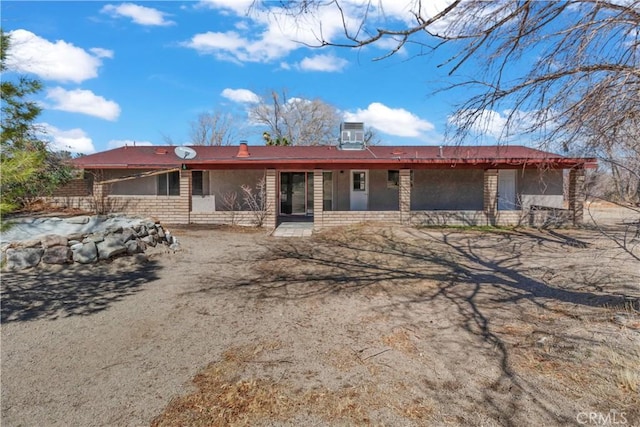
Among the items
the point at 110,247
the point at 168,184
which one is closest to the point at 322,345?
the point at 110,247

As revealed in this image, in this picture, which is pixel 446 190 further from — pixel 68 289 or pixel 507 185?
pixel 68 289

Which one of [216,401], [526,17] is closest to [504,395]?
[216,401]

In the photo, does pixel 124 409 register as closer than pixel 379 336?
Yes

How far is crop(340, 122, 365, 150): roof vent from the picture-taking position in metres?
17.9

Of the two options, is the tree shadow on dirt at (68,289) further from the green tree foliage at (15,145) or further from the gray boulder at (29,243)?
the green tree foliage at (15,145)

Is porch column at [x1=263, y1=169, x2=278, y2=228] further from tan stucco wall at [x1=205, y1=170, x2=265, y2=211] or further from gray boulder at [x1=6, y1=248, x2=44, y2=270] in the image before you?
gray boulder at [x1=6, y1=248, x2=44, y2=270]

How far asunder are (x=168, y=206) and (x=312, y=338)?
10794mm

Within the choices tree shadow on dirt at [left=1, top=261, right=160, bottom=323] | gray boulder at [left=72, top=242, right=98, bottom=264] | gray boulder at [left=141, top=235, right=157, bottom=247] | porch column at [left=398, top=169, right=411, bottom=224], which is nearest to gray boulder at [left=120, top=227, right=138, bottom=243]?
gray boulder at [left=141, top=235, right=157, bottom=247]

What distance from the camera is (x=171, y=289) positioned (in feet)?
19.4

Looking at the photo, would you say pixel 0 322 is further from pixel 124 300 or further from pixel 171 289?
pixel 171 289

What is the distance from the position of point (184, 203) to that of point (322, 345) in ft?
35.2

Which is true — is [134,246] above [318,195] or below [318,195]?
below

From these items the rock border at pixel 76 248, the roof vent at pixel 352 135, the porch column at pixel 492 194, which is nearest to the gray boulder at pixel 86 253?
the rock border at pixel 76 248

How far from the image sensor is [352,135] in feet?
59.3
